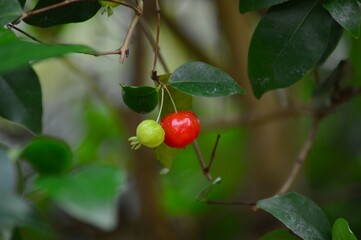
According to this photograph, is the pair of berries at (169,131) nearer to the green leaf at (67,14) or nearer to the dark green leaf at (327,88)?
the green leaf at (67,14)

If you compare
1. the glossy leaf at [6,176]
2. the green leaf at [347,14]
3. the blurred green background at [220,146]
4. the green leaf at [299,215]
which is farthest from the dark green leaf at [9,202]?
the blurred green background at [220,146]

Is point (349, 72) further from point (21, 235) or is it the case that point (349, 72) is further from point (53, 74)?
point (53, 74)

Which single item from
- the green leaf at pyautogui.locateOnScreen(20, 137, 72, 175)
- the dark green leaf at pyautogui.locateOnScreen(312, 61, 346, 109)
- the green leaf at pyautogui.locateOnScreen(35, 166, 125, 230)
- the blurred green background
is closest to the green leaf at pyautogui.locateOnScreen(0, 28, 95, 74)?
the green leaf at pyautogui.locateOnScreen(35, 166, 125, 230)

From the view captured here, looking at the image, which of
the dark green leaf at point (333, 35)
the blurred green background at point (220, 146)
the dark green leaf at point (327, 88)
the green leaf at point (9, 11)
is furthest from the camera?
the blurred green background at point (220, 146)

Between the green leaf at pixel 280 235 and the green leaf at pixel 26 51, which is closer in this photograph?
the green leaf at pixel 26 51

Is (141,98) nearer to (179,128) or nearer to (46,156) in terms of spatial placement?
(179,128)

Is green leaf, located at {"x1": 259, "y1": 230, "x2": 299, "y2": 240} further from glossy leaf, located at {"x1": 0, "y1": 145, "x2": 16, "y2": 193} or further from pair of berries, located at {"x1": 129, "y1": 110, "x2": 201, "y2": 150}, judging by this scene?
glossy leaf, located at {"x1": 0, "y1": 145, "x2": 16, "y2": 193}
